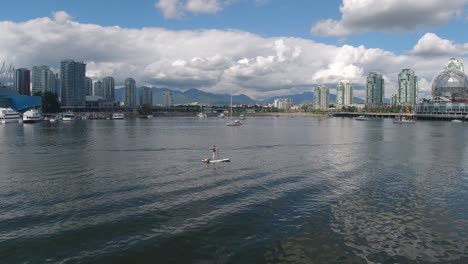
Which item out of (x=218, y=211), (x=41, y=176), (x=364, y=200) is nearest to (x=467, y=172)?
(x=364, y=200)

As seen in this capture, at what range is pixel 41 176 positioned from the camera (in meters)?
35.7

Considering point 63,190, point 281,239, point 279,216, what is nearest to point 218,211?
point 279,216

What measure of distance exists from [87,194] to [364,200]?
66.6ft

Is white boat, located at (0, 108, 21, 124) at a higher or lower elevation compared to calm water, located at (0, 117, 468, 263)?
higher

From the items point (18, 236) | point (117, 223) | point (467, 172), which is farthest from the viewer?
point (467, 172)

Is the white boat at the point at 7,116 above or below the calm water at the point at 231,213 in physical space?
above

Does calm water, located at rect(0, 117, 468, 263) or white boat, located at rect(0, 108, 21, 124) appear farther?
white boat, located at rect(0, 108, 21, 124)

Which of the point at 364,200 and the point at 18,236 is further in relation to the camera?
the point at 364,200

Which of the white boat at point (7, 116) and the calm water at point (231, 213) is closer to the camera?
the calm water at point (231, 213)

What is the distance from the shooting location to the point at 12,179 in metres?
34.4

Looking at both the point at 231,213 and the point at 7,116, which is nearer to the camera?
the point at 231,213

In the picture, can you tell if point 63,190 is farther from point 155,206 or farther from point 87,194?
point 155,206

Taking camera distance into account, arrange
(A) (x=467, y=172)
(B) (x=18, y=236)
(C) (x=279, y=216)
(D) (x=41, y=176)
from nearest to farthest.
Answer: (B) (x=18, y=236), (C) (x=279, y=216), (D) (x=41, y=176), (A) (x=467, y=172)

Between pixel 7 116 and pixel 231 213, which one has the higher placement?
pixel 7 116
